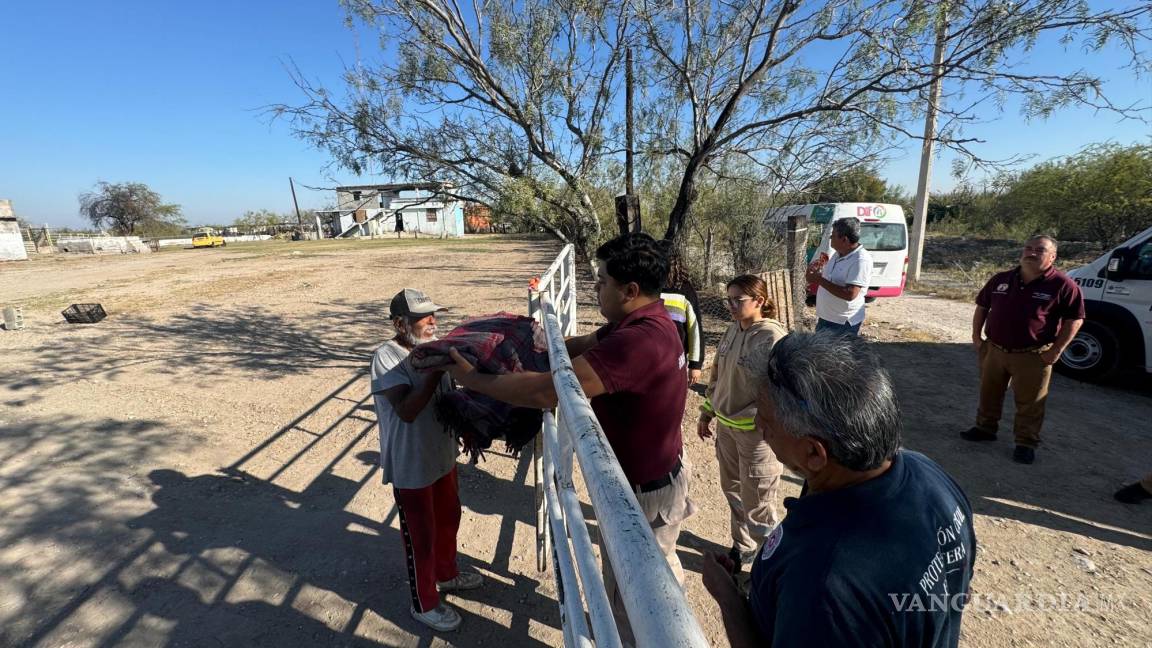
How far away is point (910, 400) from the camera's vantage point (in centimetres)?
532

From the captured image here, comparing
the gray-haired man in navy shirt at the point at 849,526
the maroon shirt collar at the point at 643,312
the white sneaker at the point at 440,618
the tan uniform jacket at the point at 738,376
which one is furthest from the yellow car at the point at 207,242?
the gray-haired man in navy shirt at the point at 849,526

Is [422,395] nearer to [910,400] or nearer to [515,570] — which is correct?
[515,570]

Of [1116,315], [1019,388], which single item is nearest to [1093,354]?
[1116,315]

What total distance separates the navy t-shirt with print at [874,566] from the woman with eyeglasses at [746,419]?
1.69 metres

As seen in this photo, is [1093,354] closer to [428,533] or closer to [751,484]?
[751,484]

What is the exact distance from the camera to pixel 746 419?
2.71 meters

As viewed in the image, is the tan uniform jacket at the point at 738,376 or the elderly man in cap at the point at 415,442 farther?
the tan uniform jacket at the point at 738,376

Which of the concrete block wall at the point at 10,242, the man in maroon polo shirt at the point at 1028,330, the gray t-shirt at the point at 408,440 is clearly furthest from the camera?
the concrete block wall at the point at 10,242

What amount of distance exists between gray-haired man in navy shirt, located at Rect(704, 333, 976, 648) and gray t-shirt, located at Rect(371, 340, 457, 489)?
1612mm

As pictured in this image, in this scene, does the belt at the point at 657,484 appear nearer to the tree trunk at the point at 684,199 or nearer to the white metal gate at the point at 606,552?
the white metal gate at the point at 606,552

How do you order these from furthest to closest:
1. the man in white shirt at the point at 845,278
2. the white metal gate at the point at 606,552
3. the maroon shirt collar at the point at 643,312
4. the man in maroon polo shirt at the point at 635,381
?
the man in white shirt at the point at 845,278 < the maroon shirt collar at the point at 643,312 < the man in maroon polo shirt at the point at 635,381 < the white metal gate at the point at 606,552

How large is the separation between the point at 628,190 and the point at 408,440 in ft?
17.5

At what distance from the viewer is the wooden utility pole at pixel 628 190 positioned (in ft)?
18.5
